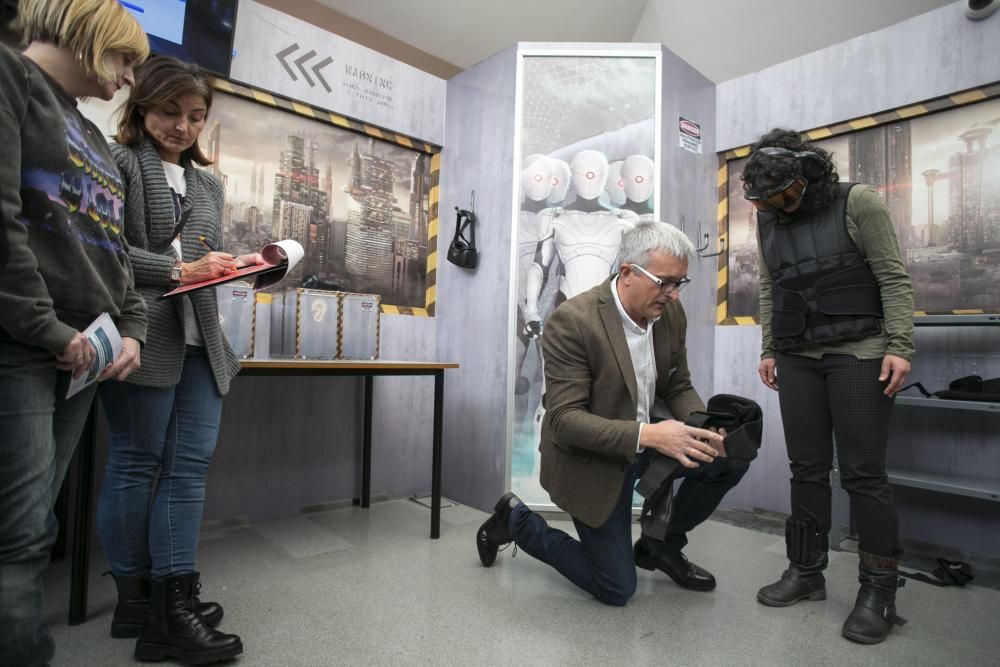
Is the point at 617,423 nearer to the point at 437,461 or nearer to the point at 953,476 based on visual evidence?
the point at 437,461

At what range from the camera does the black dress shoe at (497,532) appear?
220 centimetres

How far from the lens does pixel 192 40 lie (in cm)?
251

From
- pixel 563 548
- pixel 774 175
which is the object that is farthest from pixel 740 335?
pixel 563 548

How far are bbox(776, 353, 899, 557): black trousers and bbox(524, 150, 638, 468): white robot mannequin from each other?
1152mm

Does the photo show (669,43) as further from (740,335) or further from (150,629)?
(150,629)

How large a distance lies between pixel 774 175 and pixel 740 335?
156 centimetres

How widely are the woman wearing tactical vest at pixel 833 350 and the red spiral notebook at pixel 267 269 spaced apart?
58.2 inches

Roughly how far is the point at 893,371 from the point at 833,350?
0.17m

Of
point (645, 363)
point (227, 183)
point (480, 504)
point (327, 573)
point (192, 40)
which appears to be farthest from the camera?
point (480, 504)

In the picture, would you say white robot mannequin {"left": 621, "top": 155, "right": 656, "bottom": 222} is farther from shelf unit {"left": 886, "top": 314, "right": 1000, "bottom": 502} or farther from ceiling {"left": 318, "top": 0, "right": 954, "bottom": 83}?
ceiling {"left": 318, "top": 0, "right": 954, "bottom": 83}

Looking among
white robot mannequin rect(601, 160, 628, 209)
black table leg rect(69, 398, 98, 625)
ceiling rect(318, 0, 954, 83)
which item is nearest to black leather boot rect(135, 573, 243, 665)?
black table leg rect(69, 398, 98, 625)

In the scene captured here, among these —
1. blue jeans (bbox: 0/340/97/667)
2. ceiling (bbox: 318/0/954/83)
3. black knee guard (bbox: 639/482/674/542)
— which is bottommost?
black knee guard (bbox: 639/482/674/542)

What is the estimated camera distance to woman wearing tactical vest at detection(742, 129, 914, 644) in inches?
71.5

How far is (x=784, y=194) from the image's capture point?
1.95m
